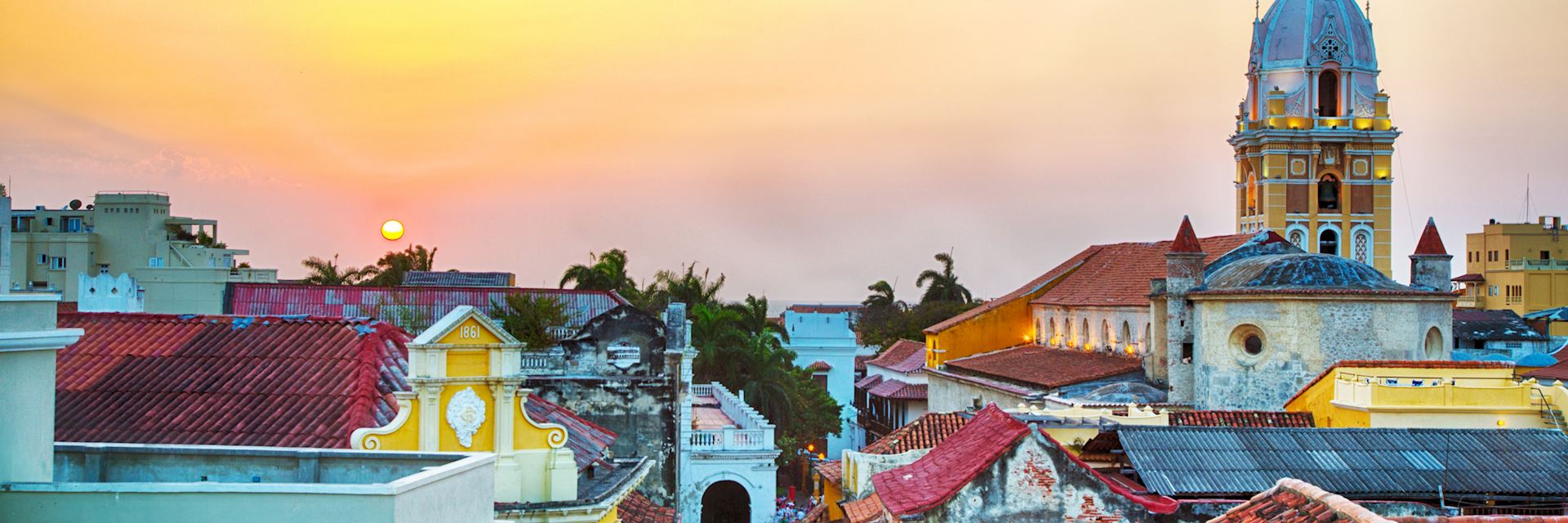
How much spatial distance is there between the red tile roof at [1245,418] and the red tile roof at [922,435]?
4175mm

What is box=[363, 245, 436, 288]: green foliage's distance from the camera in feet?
195

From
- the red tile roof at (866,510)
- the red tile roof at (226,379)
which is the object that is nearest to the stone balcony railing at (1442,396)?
the red tile roof at (866,510)

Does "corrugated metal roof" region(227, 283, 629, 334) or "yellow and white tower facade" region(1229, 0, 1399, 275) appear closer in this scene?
"corrugated metal roof" region(227, 283, 629, 334)

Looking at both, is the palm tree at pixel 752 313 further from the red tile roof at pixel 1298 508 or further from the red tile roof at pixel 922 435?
the red tile roof at pixel 1298 508

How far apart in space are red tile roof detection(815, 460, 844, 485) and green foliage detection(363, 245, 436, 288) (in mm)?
31700

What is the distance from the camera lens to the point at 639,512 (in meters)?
22.1

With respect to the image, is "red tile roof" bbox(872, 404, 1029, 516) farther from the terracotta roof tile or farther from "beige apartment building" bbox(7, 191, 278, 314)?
the terracotta roof tile

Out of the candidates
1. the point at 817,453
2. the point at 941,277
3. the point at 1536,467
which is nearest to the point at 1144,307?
the point at 817,453

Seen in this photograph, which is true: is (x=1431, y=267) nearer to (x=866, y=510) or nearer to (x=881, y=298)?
(x=866, y=510)

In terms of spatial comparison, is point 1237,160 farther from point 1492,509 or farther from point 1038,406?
point 1492,509

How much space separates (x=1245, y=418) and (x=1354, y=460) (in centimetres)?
754

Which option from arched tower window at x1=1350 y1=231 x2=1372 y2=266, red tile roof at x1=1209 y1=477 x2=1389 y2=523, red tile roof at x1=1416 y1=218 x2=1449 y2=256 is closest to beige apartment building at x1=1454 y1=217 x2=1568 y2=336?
arched tower window at x1=1350 y1=231 x2=1372 y2=266

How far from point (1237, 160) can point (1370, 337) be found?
3694 cm

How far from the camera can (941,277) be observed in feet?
331
